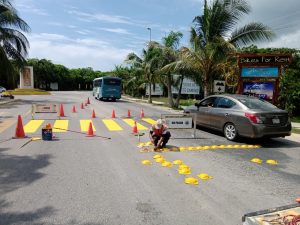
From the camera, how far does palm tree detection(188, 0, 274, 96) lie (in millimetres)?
18812

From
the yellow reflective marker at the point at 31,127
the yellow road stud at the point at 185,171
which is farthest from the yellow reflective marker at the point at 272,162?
the yellow reflective marker at the point at 31,127

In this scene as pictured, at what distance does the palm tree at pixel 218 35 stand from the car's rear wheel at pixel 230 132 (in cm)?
826

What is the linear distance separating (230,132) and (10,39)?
26.3 m

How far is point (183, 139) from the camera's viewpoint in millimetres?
11383

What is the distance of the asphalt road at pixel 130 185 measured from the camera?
4.70m

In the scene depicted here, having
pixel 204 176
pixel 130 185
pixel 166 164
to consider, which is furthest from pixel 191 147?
pixel 130 185

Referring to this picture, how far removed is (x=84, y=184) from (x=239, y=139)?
271 inches

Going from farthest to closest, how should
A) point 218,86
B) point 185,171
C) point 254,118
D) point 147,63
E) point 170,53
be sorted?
point 147,63, point 170,53, point 218,86, point 254,118, point 185,171

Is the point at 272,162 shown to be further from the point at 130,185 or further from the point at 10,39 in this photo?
the point at 10,39

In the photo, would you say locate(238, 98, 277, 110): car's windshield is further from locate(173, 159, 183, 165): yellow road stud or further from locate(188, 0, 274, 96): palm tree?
locate(188, 0, 274, 96): palm tree

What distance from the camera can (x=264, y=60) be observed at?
16766 mm

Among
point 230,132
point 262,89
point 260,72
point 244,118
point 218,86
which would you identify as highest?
point 260,72

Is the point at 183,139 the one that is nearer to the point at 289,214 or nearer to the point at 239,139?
the point at 239,139

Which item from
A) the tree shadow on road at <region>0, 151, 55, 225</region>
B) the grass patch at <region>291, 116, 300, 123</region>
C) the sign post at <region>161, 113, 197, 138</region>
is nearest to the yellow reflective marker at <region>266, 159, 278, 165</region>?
the sign post at <region>161, 113, 197, 138</region>
